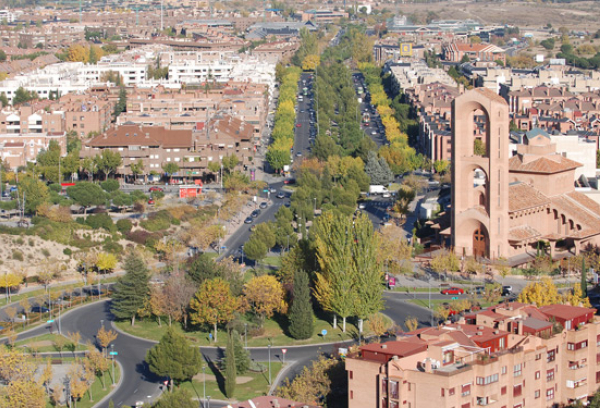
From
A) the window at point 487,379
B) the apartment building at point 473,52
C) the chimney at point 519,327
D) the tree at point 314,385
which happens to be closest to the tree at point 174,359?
the tree at point 314,385

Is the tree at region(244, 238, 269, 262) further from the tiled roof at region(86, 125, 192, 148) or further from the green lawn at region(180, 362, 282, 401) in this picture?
the tiled roof at region(86, 125, 192, 148)

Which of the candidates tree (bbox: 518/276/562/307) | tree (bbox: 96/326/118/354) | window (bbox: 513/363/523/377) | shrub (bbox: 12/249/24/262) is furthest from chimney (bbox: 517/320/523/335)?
shrub (bbox: 12/249/24/262)

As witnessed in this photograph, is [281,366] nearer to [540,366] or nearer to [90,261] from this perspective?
[540,366]

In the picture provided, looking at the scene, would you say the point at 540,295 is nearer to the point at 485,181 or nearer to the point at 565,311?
the point at 565,311

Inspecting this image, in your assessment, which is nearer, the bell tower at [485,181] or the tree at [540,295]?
the tree at [540,295]

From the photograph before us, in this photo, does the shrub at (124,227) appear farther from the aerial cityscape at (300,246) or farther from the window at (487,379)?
the window at (487,379)

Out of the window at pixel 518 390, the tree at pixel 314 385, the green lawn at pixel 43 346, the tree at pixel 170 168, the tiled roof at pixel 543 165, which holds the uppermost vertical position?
the tiled roof at pixel 543 165
